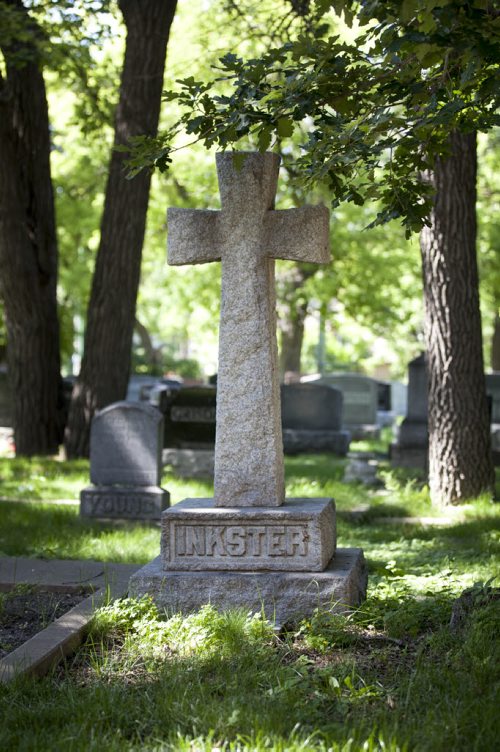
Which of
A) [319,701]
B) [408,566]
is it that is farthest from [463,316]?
[319,701]

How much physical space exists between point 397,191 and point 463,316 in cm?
471

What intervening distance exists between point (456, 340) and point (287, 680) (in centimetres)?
645

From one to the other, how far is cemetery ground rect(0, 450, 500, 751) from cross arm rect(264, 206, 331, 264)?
6.85ft

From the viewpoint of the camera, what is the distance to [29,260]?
15148mm

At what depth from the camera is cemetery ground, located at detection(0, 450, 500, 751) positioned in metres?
3.91

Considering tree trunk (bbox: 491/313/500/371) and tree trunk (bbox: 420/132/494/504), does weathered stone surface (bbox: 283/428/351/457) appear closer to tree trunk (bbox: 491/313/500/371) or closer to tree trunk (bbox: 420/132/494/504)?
tree trunk (bbox: 420/132/494/504)

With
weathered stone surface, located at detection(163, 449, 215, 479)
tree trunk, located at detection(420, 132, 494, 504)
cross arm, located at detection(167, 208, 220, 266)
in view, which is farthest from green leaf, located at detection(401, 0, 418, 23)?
weathered stone surface, located at detection(163, 449, 215, 479)

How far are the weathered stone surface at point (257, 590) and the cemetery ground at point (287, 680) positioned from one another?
4.3 inches

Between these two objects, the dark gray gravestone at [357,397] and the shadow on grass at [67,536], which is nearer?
the shadow on grass at [67,536]

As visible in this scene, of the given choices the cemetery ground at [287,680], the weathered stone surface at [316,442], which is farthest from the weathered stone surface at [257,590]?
→ the weathered stone surface at [316,442]

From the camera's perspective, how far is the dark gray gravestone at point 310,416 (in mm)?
18297

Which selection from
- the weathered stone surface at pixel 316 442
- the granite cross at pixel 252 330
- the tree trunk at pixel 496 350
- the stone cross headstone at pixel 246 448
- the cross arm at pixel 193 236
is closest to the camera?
the stone cross headstone at pixel 246 448

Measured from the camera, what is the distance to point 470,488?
34.3 ft

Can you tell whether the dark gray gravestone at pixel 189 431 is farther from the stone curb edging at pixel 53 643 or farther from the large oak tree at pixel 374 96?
the large oak tree at pixel 374 96
